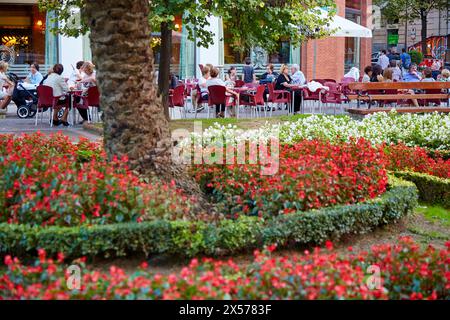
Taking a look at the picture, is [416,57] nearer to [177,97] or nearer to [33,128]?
[177,97]

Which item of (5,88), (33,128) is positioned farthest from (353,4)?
(33,128)

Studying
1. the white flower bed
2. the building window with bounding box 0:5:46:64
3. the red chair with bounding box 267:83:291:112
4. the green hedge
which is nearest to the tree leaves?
the red chair with bounding box 267:83:291:112

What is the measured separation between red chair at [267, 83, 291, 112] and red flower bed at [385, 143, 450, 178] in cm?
916

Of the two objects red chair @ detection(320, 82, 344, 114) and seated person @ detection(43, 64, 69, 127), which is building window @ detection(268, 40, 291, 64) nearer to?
red chair @ detection(320, 82, 344, 114)

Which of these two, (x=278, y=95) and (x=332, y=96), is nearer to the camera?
(x=278, y=95)

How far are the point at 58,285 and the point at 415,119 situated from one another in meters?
10.9

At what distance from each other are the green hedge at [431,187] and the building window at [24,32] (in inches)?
758

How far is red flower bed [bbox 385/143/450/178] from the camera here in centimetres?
1120

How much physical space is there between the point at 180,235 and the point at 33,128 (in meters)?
11.9

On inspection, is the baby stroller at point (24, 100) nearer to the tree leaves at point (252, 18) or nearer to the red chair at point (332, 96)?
the tree leaves at point (252, 18)

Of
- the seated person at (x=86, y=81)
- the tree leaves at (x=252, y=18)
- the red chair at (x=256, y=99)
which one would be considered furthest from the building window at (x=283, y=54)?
the seated person at (x=86, y=81)

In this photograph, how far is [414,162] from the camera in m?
11.4

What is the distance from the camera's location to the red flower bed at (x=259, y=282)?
192 inches
